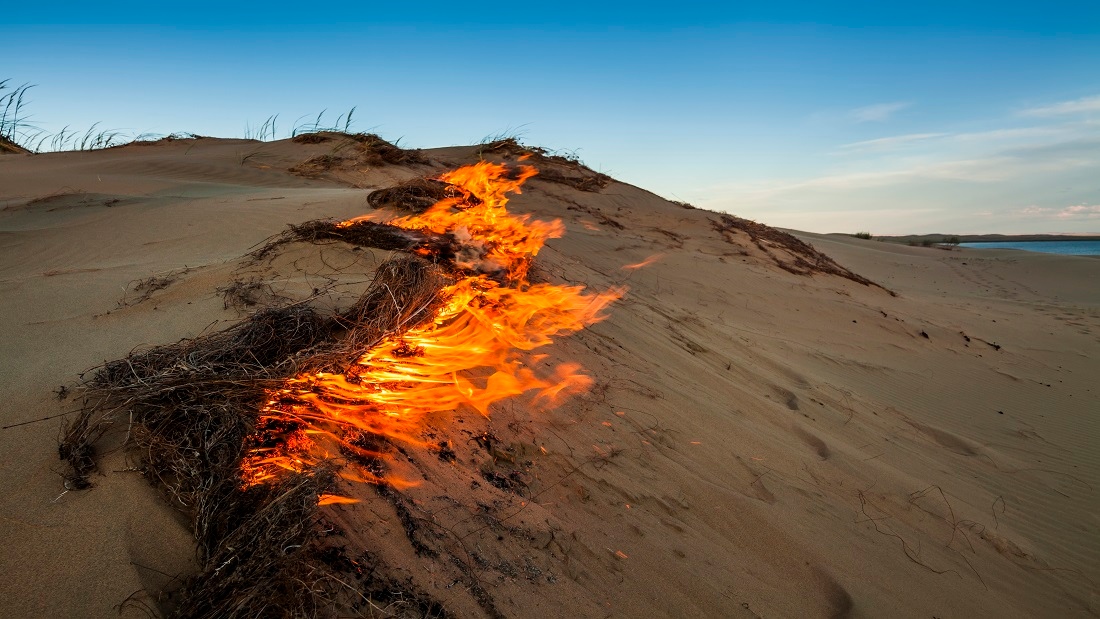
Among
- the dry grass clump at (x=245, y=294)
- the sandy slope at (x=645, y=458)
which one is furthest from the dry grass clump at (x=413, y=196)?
the dry grass clump at (x=245, y=294)

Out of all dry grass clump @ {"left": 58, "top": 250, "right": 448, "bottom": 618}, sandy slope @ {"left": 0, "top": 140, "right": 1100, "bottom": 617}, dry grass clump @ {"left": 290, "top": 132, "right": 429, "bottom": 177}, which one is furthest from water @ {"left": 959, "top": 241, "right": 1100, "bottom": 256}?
dry grass clump @ {"left": 58, "top": 250, "right": 448, "bottom": 618}

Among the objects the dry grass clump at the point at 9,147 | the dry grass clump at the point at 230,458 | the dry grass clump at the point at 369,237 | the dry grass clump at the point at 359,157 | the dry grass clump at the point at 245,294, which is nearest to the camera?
the dry grass clump at the point at 230,458

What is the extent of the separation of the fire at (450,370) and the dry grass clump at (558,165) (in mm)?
5938

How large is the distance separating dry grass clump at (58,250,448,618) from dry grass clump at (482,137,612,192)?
27.6ft

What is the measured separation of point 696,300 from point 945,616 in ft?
14.6

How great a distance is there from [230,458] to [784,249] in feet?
34.5

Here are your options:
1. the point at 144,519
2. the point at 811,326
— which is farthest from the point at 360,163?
the point at 144,519

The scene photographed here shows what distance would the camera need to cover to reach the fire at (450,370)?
2.20m

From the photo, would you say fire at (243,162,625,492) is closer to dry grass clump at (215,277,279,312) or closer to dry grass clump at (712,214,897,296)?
dry grass clump at (215,277,279,312)

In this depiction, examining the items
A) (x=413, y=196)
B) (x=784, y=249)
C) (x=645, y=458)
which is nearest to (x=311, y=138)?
(x=413, y=196)

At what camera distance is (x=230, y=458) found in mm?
1951

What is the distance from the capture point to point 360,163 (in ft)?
35.1

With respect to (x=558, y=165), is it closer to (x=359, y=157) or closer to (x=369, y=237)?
(x=359, y=157)

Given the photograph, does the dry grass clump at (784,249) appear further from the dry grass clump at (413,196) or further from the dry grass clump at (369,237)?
the dry grass clump at (369,237)
